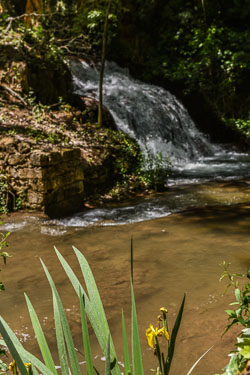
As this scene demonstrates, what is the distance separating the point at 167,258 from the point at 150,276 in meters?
0.44

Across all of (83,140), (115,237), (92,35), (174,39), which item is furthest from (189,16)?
(115,237)

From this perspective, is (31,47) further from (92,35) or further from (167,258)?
(167,258)

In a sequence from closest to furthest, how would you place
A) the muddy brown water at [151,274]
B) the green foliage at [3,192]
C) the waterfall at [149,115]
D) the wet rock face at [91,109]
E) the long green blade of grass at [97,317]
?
the long green blade of grass at [97,317] → the muddy brown water at [151,274] → the green foliage at [3,192] → the wet rock face at [91,109] → the waterfall at [149,115]

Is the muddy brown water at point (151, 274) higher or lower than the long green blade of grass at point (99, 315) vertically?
lower

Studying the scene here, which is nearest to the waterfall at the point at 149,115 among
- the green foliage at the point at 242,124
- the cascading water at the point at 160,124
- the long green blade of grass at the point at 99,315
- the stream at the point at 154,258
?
the cascading water at the point at 160,124

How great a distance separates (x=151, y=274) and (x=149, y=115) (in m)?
8.00

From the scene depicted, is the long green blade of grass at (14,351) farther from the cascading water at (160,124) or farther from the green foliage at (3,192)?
the cascading water at (160,124)

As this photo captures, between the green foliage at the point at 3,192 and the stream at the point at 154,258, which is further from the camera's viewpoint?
the green foliage at the point at 3,192

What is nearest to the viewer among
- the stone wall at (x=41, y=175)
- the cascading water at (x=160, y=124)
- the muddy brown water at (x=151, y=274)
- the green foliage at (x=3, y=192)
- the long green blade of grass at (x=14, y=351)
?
the long green blade of grass at (x=14, y=351)

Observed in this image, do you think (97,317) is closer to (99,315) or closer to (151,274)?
(99,315)

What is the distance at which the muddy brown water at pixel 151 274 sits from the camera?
2.28m

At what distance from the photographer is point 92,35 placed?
44.7 ft

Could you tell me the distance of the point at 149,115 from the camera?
35.1ft

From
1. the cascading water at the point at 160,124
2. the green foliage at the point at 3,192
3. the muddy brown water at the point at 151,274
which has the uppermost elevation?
the cascading water at the point at 160,124
